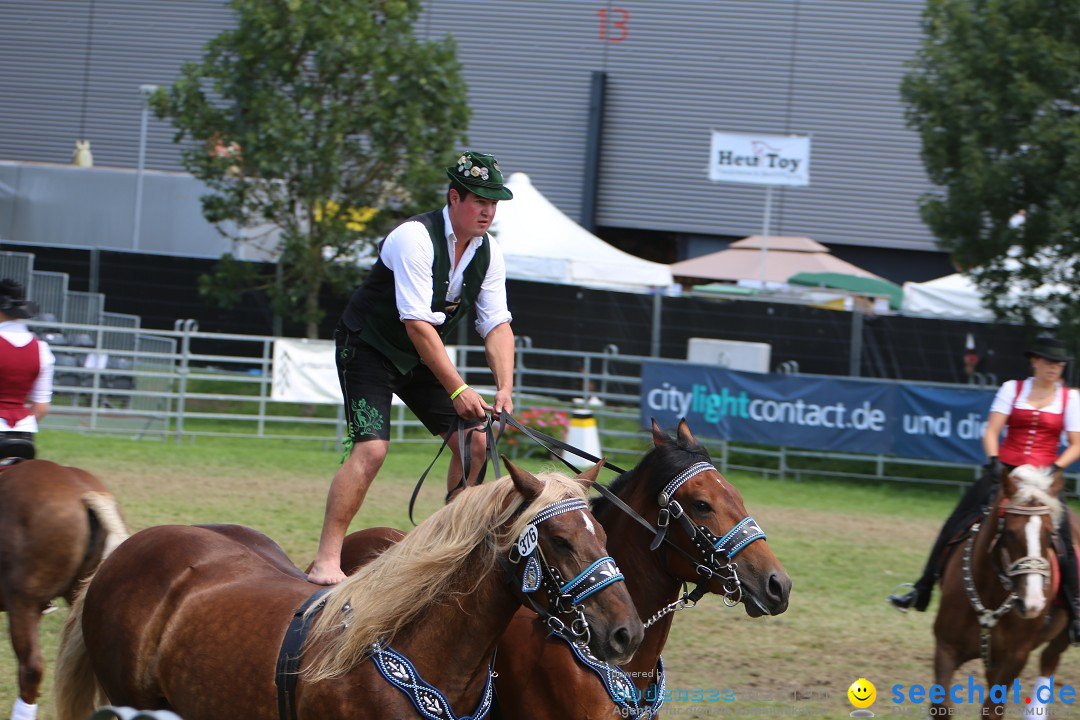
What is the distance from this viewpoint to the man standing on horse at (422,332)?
14.5 feet

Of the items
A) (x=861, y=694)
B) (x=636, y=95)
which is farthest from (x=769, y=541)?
(x=636, y=95)

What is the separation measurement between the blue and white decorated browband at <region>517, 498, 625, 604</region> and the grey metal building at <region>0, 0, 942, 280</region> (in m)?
28.2

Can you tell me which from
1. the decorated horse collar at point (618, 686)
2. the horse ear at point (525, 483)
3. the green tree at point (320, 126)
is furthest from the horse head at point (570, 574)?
the green tree at point (320, 126)

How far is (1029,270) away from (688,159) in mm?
15913

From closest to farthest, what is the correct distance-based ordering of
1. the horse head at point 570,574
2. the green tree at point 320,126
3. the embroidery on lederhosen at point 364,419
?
the horse head at point 570,574
the embroidery on lederhosen at point 364,419
the green tree at point 320,126

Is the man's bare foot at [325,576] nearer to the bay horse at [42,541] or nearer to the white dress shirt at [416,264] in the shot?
the white dress shirt at [416,264]

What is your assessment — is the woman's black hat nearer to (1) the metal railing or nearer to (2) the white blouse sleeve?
(2) the white blouse sleeve

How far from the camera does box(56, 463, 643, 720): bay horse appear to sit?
3.51m

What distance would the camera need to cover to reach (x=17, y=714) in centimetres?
548

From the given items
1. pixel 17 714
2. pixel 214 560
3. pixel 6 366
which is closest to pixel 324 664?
pixel 214 560

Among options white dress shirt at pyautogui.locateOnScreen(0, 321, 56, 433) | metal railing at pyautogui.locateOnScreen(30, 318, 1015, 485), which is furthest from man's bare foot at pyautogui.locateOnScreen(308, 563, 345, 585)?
metal railing at pyautogui.locateOnScreen(30, 318, 1015, 485)

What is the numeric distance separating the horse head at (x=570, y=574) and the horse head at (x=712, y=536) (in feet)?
3.35

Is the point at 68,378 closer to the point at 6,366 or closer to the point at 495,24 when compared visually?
the point at 6,366

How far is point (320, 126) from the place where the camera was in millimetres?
18625
